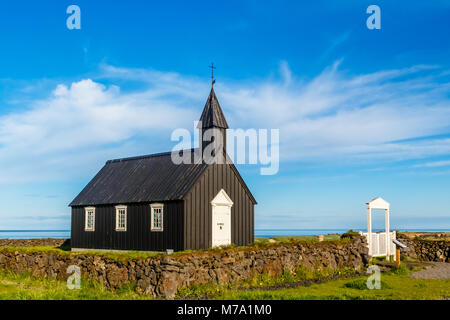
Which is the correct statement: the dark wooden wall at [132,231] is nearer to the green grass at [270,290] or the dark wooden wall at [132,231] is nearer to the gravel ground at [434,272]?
the green grass at [270,290]

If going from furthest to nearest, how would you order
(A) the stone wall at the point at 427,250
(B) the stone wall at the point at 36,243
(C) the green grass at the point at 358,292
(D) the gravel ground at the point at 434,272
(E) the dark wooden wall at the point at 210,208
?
(B) the stone wall at the point at 36,243 → (A) the stone wall at the point at 427,250 → (E) the dark wooden wall at the point at 210,208 → (D) the gravel ground at the point at 434,272 → (C) the green grass at the point at 358,292

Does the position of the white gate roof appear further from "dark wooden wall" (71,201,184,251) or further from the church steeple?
"dark wooden wall" (71,201,184,251)

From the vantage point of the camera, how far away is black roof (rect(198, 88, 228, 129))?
→ 93.5 feet

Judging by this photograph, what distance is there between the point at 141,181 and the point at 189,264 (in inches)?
528

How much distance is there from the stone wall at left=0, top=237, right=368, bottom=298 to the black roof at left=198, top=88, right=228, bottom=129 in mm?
9554

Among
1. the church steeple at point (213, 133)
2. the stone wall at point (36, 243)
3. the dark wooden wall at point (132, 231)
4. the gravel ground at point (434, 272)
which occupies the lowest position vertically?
the stone wall at point (36, 243)

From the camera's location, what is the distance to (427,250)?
32.8m

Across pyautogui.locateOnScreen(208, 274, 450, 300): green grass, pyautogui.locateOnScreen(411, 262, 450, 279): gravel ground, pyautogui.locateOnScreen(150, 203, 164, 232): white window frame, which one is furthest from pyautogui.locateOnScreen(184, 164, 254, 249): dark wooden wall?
pyautogui.locateOnScreen(411, 262, 450, 279): gravel ground

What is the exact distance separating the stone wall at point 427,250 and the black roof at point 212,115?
50.8 feet

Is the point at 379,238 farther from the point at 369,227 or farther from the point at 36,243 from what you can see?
the point at 36,243

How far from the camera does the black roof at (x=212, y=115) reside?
28500mm

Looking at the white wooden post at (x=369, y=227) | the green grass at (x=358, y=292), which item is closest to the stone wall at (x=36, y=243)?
the white wooden post at (x=369, y=227)

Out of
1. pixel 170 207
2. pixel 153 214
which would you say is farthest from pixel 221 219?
pixel 153 214
